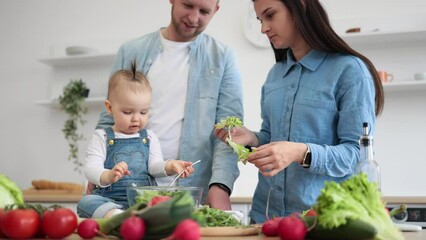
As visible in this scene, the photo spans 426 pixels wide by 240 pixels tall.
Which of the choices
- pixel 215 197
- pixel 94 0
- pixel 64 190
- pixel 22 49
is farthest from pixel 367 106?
pixel 22 49

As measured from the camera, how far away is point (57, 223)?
Answer: 105 centimetres

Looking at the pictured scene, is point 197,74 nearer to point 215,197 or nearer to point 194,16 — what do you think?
point 194,16

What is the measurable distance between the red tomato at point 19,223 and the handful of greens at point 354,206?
54 cm

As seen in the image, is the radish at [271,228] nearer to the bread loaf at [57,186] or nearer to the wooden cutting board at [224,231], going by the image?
the wooden cutting board at [224,231]

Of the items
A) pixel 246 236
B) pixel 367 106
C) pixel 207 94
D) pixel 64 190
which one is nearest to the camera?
pixel 246 236

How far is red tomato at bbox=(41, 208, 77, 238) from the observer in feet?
3.43

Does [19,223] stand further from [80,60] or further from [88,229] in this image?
[80,60]

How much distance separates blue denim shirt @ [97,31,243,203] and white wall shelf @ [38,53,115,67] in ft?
6.46

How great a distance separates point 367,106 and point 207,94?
67 cm

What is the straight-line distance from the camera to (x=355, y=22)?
370 centimetres

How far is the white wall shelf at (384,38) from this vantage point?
11.4 ft

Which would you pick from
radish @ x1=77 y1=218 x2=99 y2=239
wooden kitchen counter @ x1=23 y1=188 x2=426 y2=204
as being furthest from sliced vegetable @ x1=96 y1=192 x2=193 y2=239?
wooden kitchen counter @ x1=23 y1=188 x2=426 y2=204

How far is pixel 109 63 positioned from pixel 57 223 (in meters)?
3.28

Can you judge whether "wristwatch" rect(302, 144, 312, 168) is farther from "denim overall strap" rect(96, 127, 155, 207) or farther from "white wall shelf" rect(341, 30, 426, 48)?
"white wall shelf" rect(341, 30, 426, 48)
